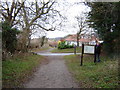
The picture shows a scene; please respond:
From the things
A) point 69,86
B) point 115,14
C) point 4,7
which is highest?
point 4,7

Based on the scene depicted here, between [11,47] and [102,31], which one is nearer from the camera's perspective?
[11,47]

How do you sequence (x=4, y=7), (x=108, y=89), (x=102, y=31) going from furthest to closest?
(x=4, y=7)
(x=102, y=31)
(x=108, y=89)

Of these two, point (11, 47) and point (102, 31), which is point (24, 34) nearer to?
point (11, 47)

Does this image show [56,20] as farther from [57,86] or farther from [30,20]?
[57,86]

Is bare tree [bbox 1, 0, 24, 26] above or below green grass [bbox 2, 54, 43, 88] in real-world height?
above

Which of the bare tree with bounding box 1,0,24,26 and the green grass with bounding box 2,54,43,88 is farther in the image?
the bare tree with bounding box 1,0,24,26

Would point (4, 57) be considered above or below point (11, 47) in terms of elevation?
below

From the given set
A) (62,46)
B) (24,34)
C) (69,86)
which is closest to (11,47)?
(24,34)

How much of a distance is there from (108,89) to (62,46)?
90.2 feet

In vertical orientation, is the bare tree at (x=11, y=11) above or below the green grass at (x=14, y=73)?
above

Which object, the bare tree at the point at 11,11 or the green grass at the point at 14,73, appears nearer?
the green grass at the point at 14,73

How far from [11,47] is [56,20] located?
26.5ft

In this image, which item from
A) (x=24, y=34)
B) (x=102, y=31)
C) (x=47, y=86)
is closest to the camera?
(x=47, y=86)

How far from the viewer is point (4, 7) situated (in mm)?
11750
